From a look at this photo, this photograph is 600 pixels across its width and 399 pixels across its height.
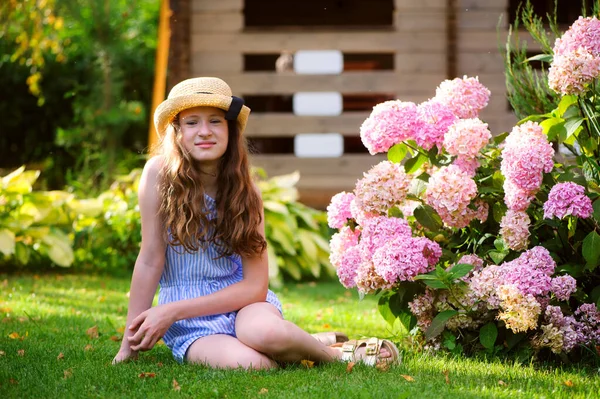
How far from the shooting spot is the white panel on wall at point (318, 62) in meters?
7.75

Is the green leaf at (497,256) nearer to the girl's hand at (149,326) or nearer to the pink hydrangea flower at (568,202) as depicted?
the pink hydrangea flower at (568,202)

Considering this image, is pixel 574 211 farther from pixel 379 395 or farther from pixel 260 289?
pixel 260 289

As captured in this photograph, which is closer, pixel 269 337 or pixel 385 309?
pixel 269 337

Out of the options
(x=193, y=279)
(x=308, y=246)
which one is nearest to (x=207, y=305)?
(x=193, y=279)

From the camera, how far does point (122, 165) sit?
10.8 m

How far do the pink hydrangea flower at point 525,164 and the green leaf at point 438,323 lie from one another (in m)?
0.48

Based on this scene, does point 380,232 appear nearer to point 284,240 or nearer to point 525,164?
point 525,164

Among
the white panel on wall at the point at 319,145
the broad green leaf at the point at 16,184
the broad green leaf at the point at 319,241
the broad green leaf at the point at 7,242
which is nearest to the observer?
the broad green leaf at the point at 7,242

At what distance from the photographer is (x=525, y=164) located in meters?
2.93

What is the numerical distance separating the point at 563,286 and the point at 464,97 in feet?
2.98

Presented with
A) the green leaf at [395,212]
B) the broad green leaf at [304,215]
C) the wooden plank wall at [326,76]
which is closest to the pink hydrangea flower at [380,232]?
the green leaf at [395,212]

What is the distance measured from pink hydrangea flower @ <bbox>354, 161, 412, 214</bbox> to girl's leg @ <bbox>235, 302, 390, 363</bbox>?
581 millimetres

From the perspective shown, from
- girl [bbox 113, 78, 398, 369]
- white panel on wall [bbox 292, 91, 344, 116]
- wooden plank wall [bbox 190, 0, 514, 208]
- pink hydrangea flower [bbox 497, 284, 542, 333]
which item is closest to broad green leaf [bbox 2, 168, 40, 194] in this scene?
wooden plank wall [bbox 190, 0, 514, 208]

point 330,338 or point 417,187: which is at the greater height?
point 417,187
